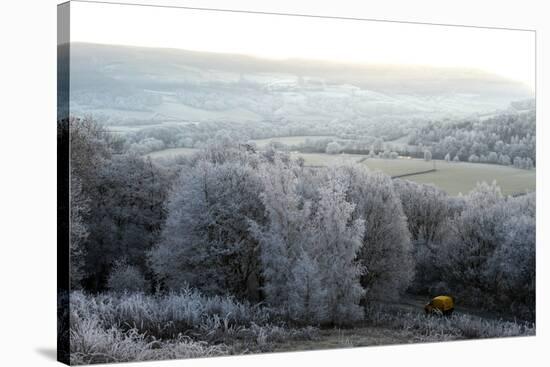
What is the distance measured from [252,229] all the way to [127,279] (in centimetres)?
211

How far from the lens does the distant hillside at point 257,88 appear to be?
1608 cm

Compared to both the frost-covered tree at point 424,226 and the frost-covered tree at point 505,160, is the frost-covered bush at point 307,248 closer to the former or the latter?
the frost-covered tree at point 424,226

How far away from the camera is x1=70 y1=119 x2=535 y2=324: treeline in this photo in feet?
53.4

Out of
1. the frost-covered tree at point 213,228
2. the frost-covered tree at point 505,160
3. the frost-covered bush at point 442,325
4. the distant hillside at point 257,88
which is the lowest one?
the frost-covered bush at point 442,325

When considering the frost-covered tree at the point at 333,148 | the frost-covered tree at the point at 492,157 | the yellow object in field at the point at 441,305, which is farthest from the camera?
the frost-covered tree at the point at 492,157

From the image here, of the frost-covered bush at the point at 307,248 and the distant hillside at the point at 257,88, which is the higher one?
the distant hillside at the point at 257,88

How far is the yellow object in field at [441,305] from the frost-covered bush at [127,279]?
5.03m

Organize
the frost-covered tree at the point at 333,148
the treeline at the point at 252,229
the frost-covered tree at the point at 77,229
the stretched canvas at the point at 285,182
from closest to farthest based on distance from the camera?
the frost-covered tree at the point at 77,229, the stretched canvas at the point at 285,182, the treeline at the point at 252,229, the frost-covered tree at the point at 333,148

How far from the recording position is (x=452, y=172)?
62.1 ft

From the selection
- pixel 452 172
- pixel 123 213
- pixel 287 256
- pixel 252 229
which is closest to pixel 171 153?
pixel 123 213

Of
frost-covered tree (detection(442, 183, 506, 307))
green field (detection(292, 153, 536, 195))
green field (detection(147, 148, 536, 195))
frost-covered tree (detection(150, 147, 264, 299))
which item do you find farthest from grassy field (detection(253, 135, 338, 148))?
frost-covered tree (detection(442, 183, 506, 307))

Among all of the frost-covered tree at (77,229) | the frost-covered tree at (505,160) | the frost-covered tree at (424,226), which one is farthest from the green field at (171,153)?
the frost-covered tree at (505,160)

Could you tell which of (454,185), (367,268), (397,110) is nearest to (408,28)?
(397,110)

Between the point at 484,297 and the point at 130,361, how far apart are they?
6.62 metres
